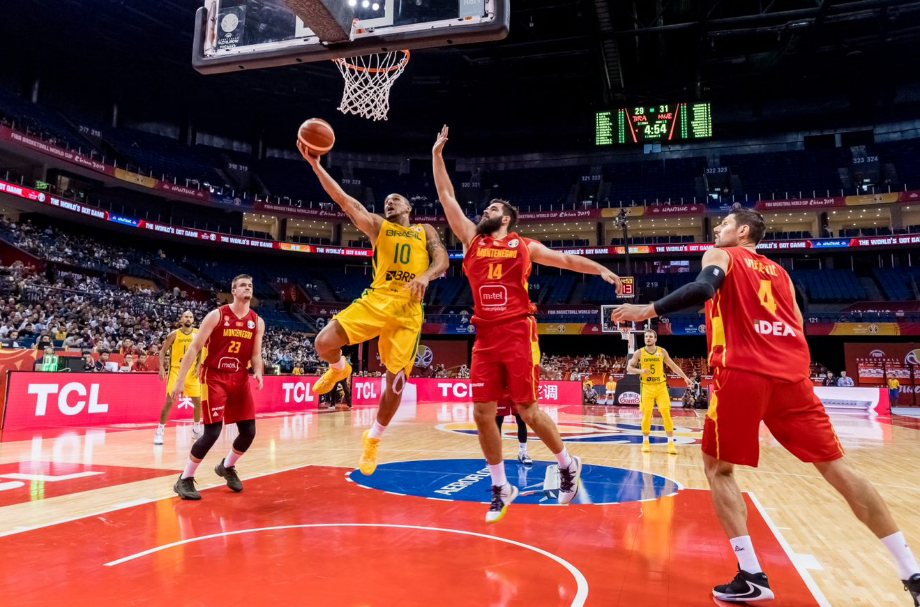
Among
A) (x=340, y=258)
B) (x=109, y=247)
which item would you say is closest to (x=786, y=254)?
(x=340, y=258)

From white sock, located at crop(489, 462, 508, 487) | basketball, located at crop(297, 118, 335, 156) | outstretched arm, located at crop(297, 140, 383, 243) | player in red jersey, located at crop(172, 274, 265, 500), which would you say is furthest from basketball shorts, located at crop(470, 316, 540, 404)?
player in red jersey, located at crop(172, 274, 265, 500)

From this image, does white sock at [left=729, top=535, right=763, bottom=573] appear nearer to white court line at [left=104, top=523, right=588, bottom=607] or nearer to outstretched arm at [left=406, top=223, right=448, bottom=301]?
white court line at [left=104, top=523, right=588, bottom=607]

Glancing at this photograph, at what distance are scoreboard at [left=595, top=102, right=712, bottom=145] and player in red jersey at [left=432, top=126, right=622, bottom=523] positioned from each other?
3224 centimetres

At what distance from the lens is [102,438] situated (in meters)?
10.3

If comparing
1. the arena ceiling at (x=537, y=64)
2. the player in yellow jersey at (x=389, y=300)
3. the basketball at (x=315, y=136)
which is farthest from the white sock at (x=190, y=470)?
the arena ceiling at (x=537, y=64)

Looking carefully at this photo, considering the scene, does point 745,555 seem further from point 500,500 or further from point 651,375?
point 651,375

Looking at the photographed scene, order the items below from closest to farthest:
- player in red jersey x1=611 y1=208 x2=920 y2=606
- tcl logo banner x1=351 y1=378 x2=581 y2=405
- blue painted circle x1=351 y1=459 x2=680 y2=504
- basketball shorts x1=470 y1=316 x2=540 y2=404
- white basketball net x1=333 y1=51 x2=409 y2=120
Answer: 1. player in red jersey x1=611 y1=208 x2=920 y2=606
2. basketball shorts x1=470 y1=316 x2=540 y2=404
3. blue painted circle x1=351 y1=459 x2=680 y2=504
4. white basketball net x1=333 y1=51 x2=409 y2=120
5. tcl logo banner x1=351 y1=378 x2=581 y2=405

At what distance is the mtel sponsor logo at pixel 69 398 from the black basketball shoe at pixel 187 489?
8.60 metres

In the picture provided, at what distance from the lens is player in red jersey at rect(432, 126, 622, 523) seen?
4.28m

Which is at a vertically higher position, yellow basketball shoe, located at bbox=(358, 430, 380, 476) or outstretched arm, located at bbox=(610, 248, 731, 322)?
outstretched arm, located at bbox=(610, 248, 731, 322)

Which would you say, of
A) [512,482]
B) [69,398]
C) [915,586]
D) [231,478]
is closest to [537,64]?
[69,398]

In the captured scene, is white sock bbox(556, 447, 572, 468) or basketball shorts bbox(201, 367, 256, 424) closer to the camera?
white sock bbox(556, 447, 572, 468)

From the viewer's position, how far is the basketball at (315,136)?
4.88 meters

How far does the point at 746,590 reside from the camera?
3.17 m
